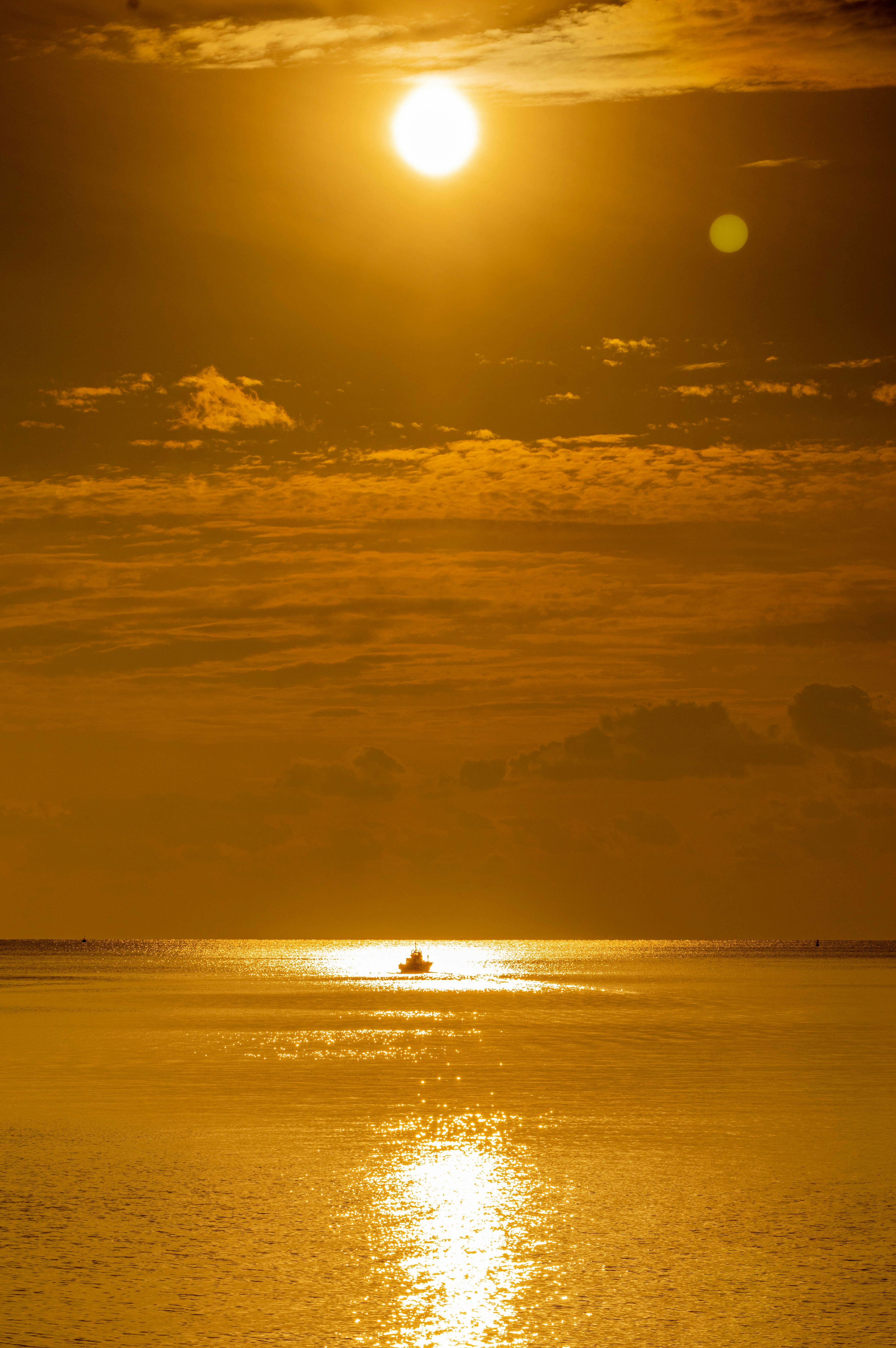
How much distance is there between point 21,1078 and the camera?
57.2 m

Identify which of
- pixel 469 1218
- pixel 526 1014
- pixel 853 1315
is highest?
pixel 526 1014

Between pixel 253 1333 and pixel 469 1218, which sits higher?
pixel 469 1218

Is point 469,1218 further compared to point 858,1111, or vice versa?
point 858,1111

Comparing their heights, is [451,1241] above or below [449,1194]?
below

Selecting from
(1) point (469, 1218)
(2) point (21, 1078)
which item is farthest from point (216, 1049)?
(1) point (469, 1218)

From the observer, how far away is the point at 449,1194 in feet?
111

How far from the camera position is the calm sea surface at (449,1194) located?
2403 centimetres

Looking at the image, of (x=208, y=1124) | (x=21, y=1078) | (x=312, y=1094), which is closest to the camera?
(x=208, y=1124)

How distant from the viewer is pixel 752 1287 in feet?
85.6

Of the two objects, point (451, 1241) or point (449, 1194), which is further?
point (449, 1194)

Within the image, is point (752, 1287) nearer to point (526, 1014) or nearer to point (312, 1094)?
point (312, 1094)

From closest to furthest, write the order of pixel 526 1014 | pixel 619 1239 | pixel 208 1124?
pixel 619 1239 → pixel 208 1124 → pixel 526 1014

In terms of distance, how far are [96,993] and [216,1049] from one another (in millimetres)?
64444

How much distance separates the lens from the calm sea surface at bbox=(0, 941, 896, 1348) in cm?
2403
